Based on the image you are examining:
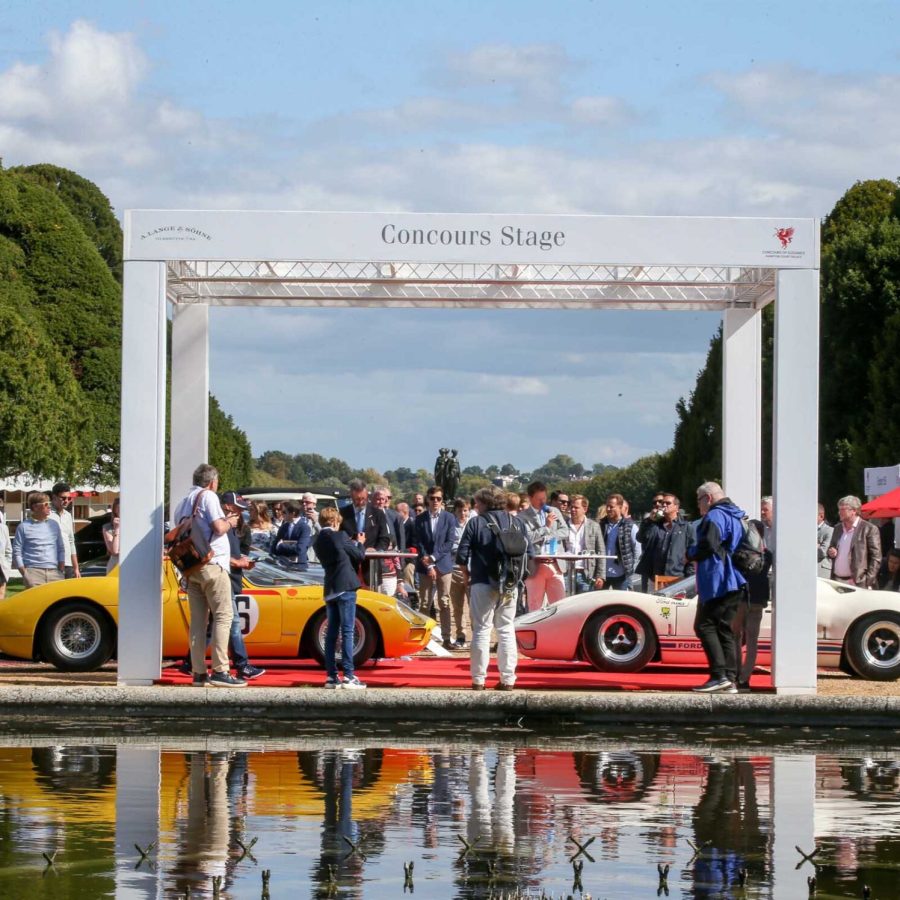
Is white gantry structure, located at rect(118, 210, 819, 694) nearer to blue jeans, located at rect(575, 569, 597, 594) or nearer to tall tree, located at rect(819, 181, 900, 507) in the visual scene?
blue jeans, located at rect(575, 569, 597, 594)

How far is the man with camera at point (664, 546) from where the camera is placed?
1755cm

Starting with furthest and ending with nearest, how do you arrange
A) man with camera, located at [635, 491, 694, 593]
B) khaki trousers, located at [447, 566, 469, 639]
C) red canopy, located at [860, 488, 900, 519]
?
1. red canopy, located at [860, 488, 900, 519]
2. khaki trousers, located at [447, 566, 469, 639]
3. man with camera, located at [635, 491, 694, 593]

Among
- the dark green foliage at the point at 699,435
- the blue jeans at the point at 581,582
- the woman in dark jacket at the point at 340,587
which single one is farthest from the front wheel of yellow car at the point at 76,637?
the dark green foliage at the point at 699,435

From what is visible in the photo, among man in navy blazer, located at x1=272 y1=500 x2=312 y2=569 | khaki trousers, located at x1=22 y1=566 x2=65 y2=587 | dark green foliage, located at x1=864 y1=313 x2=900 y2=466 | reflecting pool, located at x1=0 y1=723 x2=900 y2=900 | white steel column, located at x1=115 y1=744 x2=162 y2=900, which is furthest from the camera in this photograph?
dark green foliage, located at x1=864 y1=313 x2=900 y2=466

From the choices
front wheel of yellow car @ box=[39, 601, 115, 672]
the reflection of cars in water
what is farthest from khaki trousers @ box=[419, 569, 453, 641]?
the reflection of cars in water

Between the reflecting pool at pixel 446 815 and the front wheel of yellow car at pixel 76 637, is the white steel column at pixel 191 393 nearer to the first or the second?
the front wheel of yellow car at pixel 76 637

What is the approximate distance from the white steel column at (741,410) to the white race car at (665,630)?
1844 millimetres

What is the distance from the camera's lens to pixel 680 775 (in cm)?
1046

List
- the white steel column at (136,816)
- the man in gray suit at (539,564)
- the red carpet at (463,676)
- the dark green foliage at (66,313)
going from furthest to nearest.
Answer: the dark green foliage at (66,313) → the man in gray suit at (539,564) → the red carpet at (463,676) → the white steel column at (136,816)

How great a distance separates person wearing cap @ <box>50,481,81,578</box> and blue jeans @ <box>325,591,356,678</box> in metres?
4.43

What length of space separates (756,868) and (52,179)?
7423 cm

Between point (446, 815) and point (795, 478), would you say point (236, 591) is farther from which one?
point (446, 815)

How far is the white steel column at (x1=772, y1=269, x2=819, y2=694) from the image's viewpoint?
13984 millimetres

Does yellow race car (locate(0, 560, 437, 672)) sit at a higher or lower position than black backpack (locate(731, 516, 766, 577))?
lower
